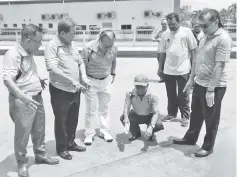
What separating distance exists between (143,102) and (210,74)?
3.14 feet

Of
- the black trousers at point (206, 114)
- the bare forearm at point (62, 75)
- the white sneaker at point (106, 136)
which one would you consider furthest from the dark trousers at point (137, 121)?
the bare forearm at point (62, 75)

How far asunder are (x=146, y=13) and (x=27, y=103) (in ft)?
54.7

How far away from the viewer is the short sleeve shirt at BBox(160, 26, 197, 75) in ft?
14.2

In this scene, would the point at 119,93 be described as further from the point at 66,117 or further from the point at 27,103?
the point at 27,103

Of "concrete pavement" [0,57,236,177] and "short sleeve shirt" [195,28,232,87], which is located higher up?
"short sleeve shirt" [195,28,232,87]

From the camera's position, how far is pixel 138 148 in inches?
148

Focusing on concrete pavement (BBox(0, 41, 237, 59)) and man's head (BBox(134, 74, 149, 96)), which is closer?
man's head (BBox(134, 74, 149, 96))

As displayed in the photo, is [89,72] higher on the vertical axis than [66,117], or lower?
higher

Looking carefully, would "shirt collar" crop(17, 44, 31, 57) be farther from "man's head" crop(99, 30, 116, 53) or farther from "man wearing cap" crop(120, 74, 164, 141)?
"man wearing cap" crop(120, 74, 164, 141)

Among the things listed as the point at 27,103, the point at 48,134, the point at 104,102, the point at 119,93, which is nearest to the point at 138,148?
the point at 104,102

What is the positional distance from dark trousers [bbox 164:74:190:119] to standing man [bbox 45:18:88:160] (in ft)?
5.71

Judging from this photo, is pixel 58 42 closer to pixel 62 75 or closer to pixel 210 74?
pixel 62 75

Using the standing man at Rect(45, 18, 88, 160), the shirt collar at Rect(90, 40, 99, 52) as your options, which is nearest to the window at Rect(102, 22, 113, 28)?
the shirt collar at Rect(90, 40, 99, 52)

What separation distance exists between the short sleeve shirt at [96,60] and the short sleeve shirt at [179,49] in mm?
1091
